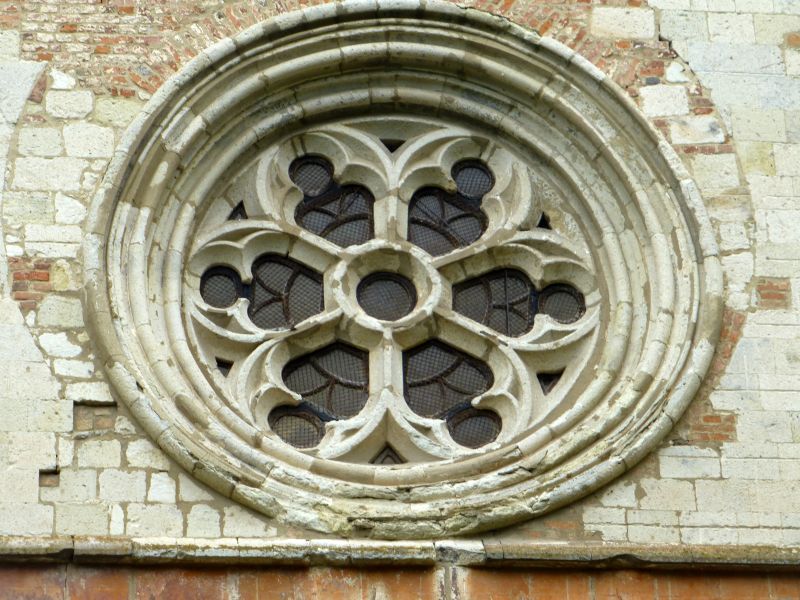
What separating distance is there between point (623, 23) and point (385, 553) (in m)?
3.73

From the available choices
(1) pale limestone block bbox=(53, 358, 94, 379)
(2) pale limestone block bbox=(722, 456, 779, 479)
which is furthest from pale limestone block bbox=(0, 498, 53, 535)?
(2) pale limestone block bbox=(722, 456, 779, 479)

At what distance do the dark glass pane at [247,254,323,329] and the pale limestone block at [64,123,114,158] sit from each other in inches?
40.9

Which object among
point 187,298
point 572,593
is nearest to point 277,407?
point 187,298

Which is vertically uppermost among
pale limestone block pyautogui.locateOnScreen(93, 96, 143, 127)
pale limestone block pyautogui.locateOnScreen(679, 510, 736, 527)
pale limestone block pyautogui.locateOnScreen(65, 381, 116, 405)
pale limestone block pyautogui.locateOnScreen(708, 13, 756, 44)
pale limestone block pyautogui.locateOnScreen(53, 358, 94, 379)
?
pale limestone block pyautogui.locateOnScreen(708, 13, 756, 44)

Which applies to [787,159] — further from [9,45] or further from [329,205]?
[9,45]

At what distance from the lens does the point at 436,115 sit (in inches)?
592

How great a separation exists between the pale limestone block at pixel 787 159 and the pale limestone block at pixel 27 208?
156 inches

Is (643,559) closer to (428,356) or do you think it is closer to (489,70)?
(428,356)

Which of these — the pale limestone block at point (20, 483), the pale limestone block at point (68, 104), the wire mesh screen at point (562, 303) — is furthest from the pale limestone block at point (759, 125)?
the pale limestone block at point (20, 483)

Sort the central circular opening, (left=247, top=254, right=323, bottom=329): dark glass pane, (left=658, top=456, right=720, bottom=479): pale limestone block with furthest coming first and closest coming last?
1. the central circular opening
2. (left=247, top=254, right=323, bottom=329): dark glass pane
3. (left=658, top=456, right=720, bottom=479): pale limestone block

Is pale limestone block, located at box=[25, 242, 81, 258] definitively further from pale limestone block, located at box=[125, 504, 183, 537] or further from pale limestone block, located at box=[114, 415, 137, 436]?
pale limestone block, located at box=[125, 504, 183, 537]

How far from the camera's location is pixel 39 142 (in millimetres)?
14180

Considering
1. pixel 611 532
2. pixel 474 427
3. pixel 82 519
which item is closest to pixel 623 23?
pixel 474 427

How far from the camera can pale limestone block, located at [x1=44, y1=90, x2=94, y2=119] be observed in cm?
1429
